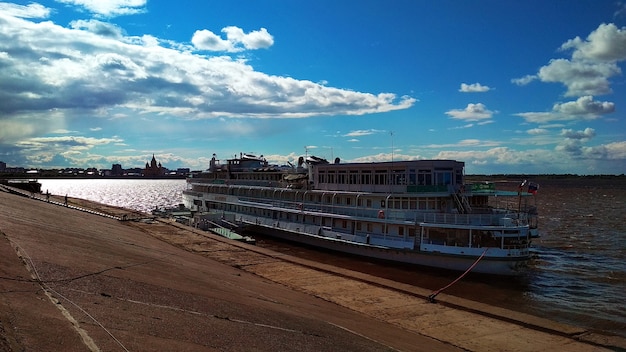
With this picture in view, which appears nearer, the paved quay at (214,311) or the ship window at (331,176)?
the paved quay at (214,311)

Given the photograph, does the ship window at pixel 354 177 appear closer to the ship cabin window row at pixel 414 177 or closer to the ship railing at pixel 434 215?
the ship cabin window row at pixel 414 177

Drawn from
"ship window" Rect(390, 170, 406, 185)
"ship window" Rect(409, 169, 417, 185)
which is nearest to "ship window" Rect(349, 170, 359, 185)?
"ship window" Rect(390, 170, 406, 185)

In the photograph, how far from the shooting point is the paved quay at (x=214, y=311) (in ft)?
30.2

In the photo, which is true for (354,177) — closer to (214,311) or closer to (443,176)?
(443,176)

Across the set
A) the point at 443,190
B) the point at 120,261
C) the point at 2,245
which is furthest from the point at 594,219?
the point at 2,245

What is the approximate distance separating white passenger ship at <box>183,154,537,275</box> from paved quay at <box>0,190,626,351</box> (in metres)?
8.14

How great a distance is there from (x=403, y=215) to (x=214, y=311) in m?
23.1

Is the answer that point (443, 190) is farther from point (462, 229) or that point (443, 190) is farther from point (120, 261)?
point (120, 261)

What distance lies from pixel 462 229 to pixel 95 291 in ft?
83.1

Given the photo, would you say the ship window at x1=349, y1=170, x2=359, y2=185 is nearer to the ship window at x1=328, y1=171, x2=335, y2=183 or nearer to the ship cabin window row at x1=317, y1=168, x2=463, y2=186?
the ship cabin window row at x1=317, y1=168, x2=463, y2=186

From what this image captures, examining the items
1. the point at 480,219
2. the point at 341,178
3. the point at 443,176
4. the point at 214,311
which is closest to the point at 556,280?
the point at 480,219

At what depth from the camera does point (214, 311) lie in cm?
1305

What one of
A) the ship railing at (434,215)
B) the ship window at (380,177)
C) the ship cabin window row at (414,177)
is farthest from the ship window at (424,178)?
the ship window at (380,177)

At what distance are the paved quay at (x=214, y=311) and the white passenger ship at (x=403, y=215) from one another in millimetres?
8140
